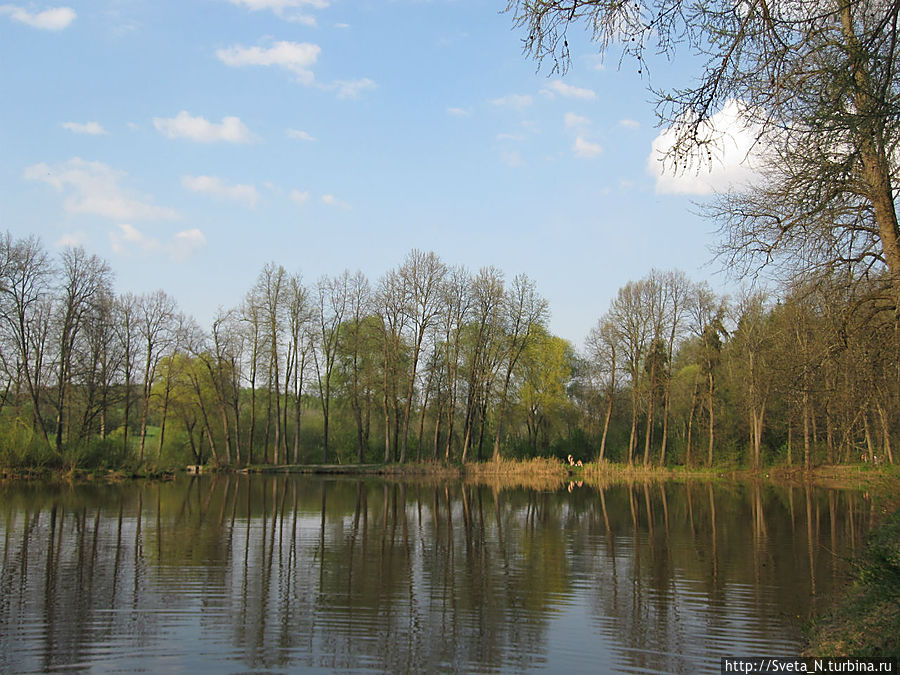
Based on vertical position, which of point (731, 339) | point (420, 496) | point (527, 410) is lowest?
point (420, 496)

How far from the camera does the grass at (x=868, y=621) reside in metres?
5.72

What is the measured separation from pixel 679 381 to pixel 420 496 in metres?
25.5

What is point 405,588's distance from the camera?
9.75m

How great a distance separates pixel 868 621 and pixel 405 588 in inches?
221

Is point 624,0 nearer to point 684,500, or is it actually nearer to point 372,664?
point 372,664

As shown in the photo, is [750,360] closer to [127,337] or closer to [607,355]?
[607,355]

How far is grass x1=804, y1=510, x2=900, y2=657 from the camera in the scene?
5.72m

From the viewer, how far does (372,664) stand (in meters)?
6.54

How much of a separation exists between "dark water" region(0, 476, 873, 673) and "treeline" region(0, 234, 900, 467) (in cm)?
1864

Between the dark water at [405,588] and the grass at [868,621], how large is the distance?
0.49 meters

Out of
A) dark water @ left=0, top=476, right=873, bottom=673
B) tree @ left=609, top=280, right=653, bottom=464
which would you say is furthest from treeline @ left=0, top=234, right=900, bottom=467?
dark water @ left=0, top=476, right=873, bottom=673

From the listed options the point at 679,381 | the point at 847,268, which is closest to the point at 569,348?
the point at 679,381

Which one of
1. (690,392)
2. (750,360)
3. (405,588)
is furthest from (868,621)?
(690,392)

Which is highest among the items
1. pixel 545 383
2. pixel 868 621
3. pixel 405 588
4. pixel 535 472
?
pixel 545 383
